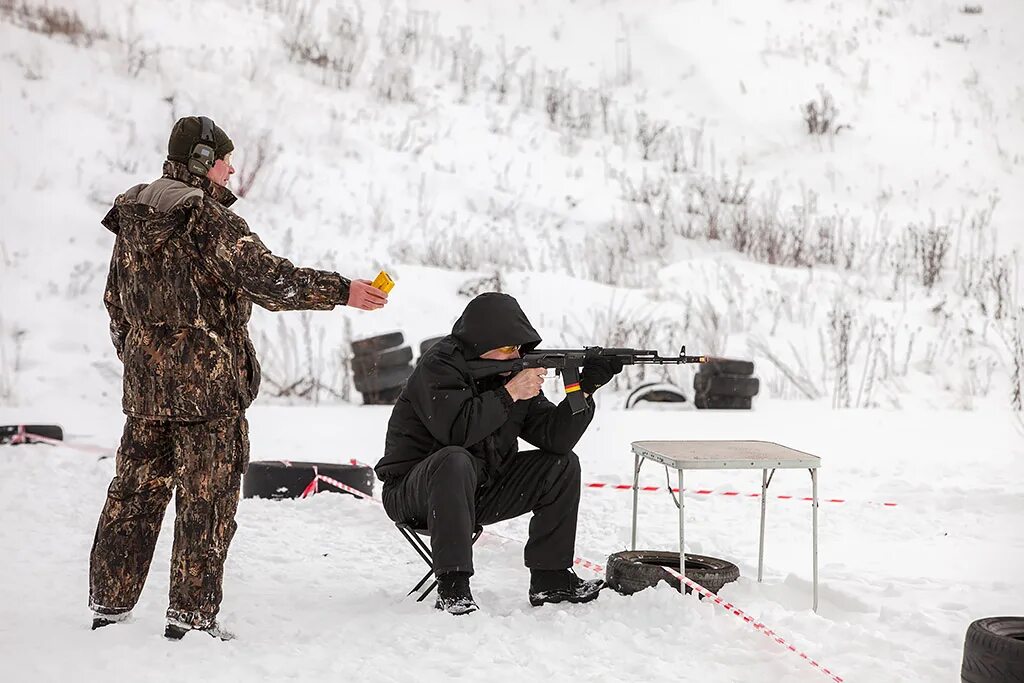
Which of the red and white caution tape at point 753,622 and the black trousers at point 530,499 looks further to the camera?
the black trousers at point 530,499

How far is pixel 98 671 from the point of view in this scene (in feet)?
8.66

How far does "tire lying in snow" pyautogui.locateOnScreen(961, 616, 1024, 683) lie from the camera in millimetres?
2420

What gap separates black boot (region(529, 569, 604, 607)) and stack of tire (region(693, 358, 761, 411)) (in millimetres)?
4412

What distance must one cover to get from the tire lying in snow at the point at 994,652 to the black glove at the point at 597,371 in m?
1.28

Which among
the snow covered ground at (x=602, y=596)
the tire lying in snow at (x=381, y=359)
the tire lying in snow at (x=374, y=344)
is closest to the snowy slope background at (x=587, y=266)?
the snow covered ground at (x=602, y=596)

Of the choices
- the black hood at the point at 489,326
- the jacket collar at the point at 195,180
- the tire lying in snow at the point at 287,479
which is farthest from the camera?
the tire lying in snow at the point at 287,479

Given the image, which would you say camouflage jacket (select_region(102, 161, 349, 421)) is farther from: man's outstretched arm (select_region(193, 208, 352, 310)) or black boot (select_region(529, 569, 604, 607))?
black boot (select_region(529, 569, 604, 607))

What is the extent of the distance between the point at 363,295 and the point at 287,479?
99.8 inches

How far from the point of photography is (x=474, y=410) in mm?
3230

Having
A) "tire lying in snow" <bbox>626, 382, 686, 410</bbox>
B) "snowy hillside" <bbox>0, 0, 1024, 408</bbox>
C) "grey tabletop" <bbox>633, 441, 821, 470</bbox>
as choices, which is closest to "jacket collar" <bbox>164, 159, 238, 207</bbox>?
"grey tabletop" <bbox>633, 441, 821, 470</bbox>

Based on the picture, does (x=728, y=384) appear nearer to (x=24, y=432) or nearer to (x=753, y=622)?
(x=24, y=432)

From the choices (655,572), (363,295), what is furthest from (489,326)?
(655,572)

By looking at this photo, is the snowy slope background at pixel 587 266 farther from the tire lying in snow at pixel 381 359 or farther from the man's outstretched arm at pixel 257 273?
the man's outstretched arm at pixel 257 273

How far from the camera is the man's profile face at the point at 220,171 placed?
115 inches
